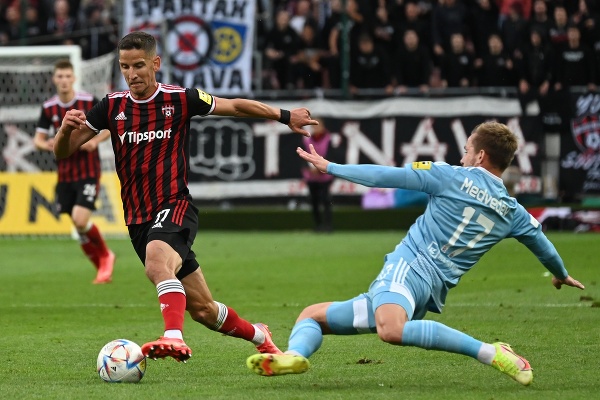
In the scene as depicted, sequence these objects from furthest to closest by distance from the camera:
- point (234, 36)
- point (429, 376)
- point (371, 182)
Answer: point (234, 36) → point (429, 376) → point (371, 182)

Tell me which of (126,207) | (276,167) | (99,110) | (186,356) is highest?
(99,110)

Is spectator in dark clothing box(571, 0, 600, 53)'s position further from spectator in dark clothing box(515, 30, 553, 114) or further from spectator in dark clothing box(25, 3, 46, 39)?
spectator in dark clothing box(25, 3, 46, 39)

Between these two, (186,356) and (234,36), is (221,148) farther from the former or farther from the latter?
(186,356)

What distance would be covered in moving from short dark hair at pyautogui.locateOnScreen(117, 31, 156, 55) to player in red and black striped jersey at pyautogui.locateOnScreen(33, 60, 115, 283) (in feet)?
20.4

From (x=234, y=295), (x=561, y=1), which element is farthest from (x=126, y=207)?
(x=561, y=1)

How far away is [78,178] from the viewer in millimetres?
14023

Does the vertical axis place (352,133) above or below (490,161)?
below

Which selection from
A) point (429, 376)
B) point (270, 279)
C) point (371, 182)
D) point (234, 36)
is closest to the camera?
point (371, 182)

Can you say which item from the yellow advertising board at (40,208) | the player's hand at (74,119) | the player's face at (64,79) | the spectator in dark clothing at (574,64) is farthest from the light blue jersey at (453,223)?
the spectator in dark clothing at (574,64)

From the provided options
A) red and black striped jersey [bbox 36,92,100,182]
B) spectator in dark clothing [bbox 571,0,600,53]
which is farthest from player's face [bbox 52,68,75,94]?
spectator in dark clothing [bbox 571,0,600,53]

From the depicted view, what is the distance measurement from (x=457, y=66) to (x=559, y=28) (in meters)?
1.90

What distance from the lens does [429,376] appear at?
23.5ft

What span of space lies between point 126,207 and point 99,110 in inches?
24.7

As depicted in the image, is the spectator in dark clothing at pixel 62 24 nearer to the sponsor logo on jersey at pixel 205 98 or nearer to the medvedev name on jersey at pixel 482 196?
the sponsor logo on jersey at pixel 205 98
